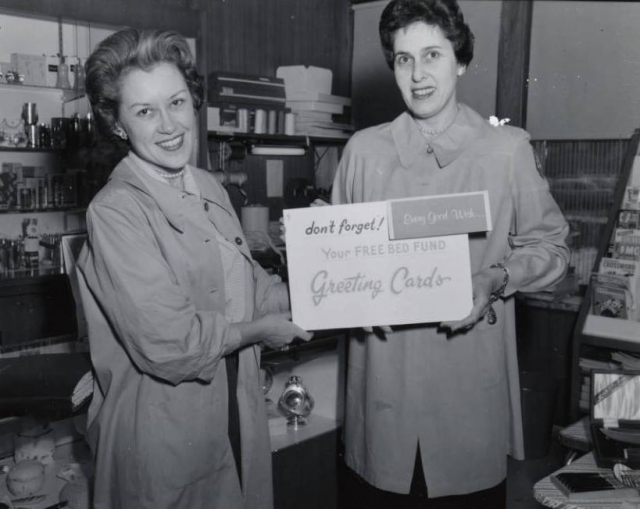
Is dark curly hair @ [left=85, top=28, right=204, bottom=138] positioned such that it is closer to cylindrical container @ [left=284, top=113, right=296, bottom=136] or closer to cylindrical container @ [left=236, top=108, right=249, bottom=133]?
cylindrical container @ [left=236, top=108, right=249, bottom=133]

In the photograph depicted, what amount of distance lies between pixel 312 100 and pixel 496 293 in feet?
9.88

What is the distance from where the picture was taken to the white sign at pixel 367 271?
1.52m

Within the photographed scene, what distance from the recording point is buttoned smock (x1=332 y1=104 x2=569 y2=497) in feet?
5.15

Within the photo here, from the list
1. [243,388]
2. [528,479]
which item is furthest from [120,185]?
[528,479]

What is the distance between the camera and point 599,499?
1655 mm

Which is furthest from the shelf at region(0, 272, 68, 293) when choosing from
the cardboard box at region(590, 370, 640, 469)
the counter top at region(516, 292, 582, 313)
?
the cardboard box at region(590, 370, 640, 469)

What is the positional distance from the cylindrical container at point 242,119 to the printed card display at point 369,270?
2569 mm

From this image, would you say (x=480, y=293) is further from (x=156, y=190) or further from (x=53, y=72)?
(x=53, y=72)

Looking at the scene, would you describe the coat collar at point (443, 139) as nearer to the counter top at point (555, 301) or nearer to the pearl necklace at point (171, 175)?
the pearl necklace at point (171, 175)

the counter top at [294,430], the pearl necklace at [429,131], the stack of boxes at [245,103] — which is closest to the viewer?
the pearl necklace at [429,131]

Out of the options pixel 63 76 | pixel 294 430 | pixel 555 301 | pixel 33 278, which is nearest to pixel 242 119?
pixel 63 76

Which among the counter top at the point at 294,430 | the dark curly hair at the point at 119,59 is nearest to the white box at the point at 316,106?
the counter top at the point at 294,430

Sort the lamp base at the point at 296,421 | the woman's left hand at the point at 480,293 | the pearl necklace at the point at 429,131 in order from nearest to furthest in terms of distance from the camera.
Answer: the woman's left hand at the point at 480,293 < the pearl necklace at the point at 429,131 < the lamp base at the point at 296,421

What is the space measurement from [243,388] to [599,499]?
909mm
